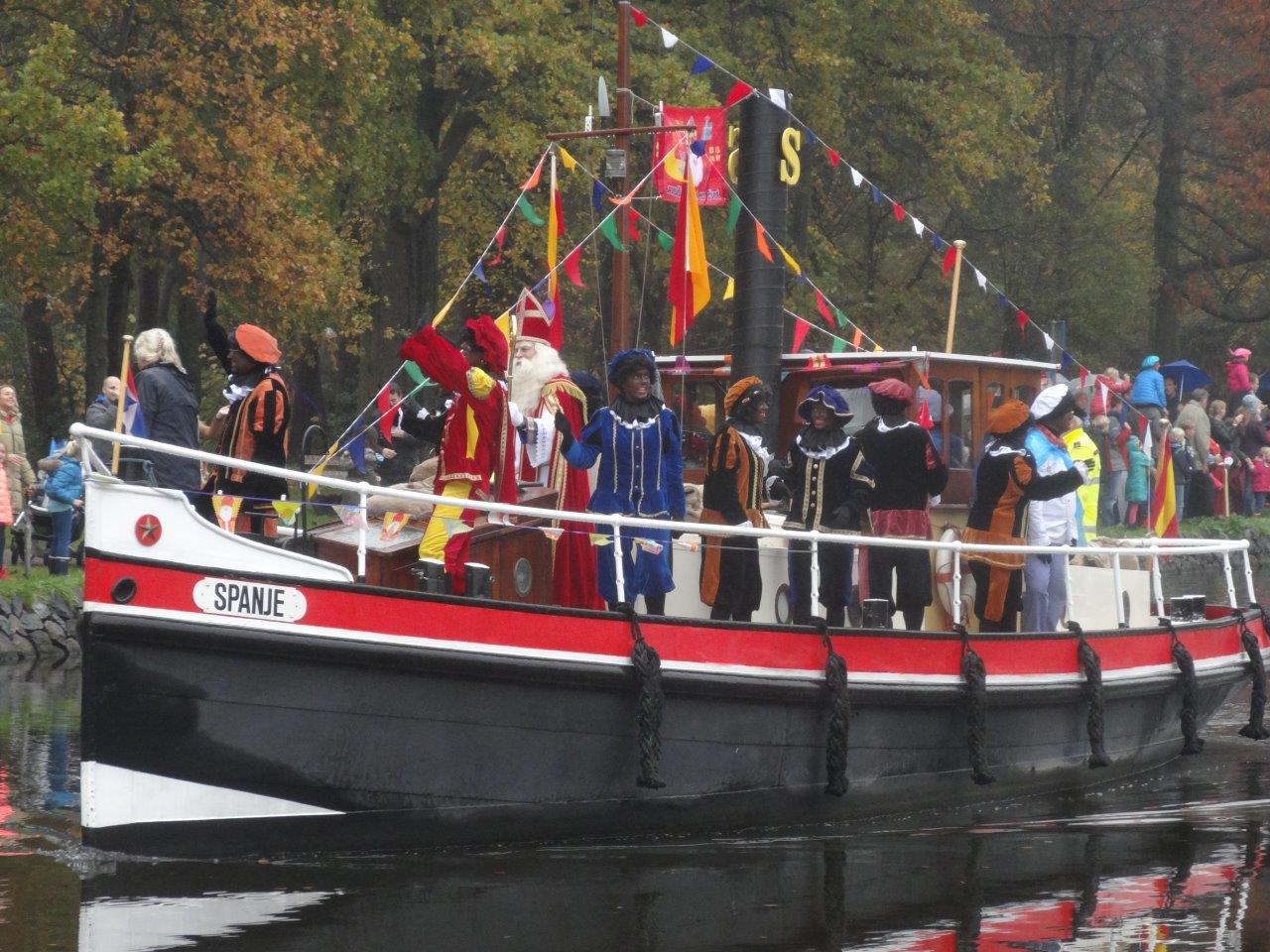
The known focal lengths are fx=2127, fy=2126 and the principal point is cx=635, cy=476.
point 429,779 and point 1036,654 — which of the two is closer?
point 429,779

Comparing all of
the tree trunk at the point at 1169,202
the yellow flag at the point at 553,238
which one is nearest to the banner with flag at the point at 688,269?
the yellow flag at the point at 553,238

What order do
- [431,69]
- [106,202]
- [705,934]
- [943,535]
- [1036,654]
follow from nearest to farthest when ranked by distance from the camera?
[705,934] < [1036,654] < [943,535] < [106,202] < [431,69]

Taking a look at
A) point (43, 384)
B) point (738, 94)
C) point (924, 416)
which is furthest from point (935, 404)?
point (43, 384)

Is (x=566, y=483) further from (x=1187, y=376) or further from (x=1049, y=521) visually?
(x=1187, y=376)

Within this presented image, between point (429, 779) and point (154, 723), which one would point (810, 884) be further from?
point (154, 723)

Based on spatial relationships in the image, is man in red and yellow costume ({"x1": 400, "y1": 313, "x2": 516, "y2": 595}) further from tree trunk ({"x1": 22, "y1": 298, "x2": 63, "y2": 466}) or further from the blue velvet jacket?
tree trunk ({"x1": 22, "y1": 298, "x2": 63, "y2": 466})

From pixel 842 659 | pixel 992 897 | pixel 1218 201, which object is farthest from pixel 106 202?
pixel 1218 201

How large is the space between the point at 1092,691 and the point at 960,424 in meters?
2.82

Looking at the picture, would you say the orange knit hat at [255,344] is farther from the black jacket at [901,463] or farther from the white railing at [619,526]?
the black jacket at [901,463]

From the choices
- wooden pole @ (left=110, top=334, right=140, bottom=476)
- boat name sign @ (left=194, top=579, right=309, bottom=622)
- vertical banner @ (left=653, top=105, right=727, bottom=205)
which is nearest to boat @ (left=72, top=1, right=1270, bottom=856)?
boat name sign @ (left=194, top=579, right=309, bottom=622)

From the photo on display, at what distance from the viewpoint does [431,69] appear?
90.0 ft

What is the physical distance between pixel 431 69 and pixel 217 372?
12.1 m

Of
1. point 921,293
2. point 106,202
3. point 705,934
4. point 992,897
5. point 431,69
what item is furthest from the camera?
point 921,293

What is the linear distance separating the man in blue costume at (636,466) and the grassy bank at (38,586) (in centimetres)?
792
